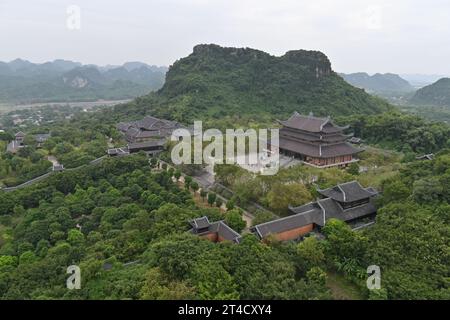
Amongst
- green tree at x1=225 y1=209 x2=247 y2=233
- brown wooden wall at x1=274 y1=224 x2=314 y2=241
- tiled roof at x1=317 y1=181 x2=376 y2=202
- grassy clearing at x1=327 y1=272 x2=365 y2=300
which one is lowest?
grassy clearing at x1=327 y1=272 x2=365 y2=300

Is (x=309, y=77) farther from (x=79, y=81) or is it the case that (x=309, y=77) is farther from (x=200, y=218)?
(x=79, y=81)

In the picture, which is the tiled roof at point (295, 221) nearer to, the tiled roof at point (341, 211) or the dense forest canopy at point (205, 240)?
the tiled roof at point (341, 211)

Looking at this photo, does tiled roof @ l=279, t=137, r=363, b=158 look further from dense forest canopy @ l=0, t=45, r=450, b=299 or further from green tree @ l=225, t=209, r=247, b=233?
green tree @ l=225, t=209, r=247, b=233

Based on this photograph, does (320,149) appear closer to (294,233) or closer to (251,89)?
(294,233)

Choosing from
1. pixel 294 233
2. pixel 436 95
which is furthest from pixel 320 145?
pixel 436 95

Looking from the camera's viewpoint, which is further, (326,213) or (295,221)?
(326,213)

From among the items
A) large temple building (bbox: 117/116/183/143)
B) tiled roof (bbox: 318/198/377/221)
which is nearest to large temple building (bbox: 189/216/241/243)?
tiled roof (bbox: 318/198/377/221)
